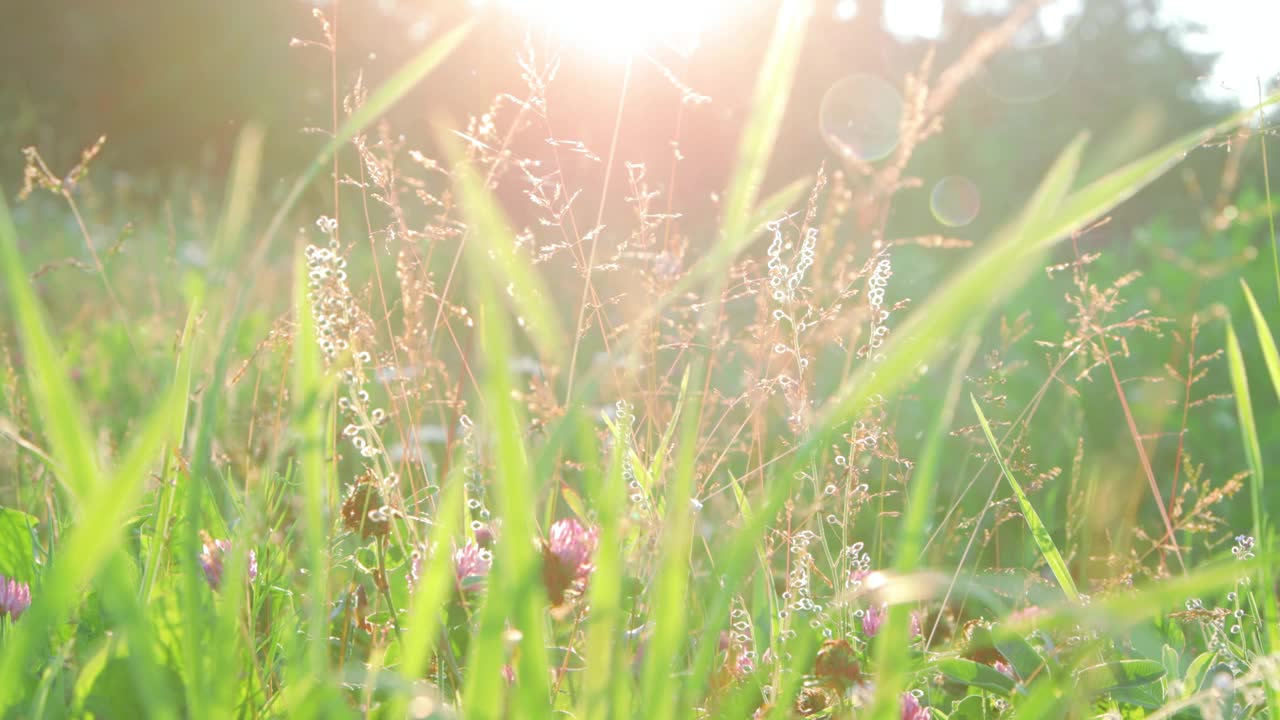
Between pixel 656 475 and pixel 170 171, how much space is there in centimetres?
1335

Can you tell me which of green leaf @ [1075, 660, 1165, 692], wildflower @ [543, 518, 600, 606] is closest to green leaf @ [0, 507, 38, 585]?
wildflower @ [543, 518, 600, 606]

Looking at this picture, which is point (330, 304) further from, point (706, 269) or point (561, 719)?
point (706, 269)

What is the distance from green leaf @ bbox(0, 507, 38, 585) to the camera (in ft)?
3.57

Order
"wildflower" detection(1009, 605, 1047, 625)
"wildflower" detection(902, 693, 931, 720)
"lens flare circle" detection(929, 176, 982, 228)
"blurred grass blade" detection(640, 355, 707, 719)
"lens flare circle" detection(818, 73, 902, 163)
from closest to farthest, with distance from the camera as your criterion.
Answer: "wildflower" detection(1009, 605, 1047, 625) → "blurred grass blade" detection(640, 355, 707, 719) → "wildflower" detection(902, 693, 931, 720) → "lens flare circle" detection(818, 73, 902, 163) → "lens flare circle" detection(929, 176, 982, 228)

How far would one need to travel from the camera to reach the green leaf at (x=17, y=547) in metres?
1.09

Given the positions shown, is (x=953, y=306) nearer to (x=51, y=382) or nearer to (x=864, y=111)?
(x=51, y=382)

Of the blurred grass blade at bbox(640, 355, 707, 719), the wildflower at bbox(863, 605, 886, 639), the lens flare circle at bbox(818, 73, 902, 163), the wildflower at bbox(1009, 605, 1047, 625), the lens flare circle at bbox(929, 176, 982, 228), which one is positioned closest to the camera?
the wildflower at bbox(1009, 605, 1047, 625)

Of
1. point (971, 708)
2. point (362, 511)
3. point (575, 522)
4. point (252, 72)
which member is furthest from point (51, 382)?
point (252, 72)

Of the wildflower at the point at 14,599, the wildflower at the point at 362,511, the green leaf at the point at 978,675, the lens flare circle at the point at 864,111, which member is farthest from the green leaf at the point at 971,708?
the lens flare circle at the point at 864,111

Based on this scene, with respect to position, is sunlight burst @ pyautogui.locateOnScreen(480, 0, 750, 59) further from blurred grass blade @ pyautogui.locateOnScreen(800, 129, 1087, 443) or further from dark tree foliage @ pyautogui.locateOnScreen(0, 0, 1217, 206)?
dark tree foliage @ pyautogui.locateOnScreen(0, 0, 1217, 206)

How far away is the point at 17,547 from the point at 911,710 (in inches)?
40.4

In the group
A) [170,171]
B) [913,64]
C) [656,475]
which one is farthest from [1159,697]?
[170,171]

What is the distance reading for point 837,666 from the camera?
786mm

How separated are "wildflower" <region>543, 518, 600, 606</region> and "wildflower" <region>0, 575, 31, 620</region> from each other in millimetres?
568
